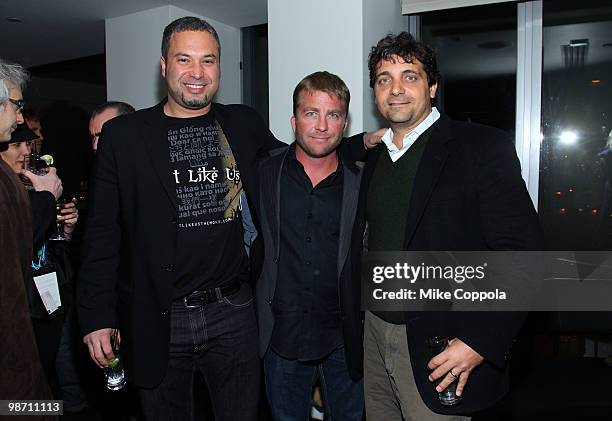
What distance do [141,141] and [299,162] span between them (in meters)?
0.60

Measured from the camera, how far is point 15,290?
5.47 feet

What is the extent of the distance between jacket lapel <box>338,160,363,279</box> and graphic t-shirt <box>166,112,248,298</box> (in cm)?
38

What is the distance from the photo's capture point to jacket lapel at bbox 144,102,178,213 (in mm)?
1878

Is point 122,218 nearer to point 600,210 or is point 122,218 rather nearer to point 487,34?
point 487,34

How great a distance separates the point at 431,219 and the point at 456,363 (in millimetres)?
439

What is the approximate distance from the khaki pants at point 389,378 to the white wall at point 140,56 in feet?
10.6

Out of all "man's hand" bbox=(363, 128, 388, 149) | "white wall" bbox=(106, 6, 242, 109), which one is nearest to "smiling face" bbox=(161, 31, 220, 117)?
"man's hand" bbox=(363, 128, 388, 149)

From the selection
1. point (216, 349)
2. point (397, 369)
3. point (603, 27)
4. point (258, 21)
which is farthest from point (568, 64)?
point (216, 349)

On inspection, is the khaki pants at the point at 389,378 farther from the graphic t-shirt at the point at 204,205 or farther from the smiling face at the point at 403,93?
the smiling face at the point at 403,93

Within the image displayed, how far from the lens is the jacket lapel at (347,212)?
6.65ft

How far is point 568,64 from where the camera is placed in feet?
12.7

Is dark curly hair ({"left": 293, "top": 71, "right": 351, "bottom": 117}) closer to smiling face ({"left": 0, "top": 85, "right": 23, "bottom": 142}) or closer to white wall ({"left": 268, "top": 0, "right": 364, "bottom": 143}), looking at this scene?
smiling face ({"left": 0, "top": 85, "right": 23, "bottom": 142})

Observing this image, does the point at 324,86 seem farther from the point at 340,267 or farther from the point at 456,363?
the point at 456,363

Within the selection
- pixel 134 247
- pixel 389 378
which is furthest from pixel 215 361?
pixel 389 378
